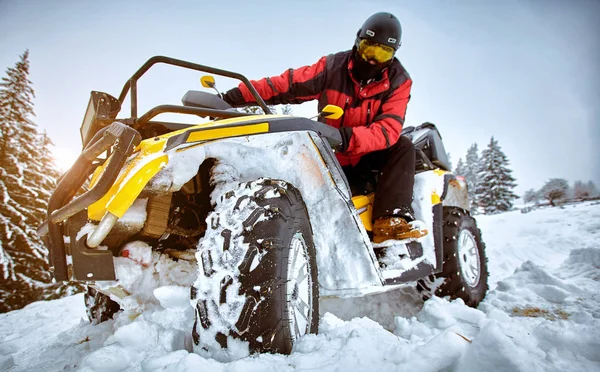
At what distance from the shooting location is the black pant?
8.24 feet

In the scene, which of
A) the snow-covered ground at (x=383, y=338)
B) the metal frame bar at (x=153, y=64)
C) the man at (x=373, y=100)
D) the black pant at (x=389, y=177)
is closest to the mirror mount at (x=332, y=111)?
the man at (x=373, y=100)

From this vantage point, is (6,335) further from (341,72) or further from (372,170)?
(341,72)

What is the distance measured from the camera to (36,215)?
9.95 metres

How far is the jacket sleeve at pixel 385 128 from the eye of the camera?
230cm

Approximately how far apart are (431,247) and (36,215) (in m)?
12.0

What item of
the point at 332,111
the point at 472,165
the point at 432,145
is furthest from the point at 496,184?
the point at 332,111

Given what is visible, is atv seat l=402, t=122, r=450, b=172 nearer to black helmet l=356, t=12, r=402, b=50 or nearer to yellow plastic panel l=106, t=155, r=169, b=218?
black helmet l=356, t=12, r=402, b=50

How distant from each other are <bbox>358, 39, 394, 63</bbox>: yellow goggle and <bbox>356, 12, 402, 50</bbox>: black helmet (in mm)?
34

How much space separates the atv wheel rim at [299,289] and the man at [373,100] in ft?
3.25

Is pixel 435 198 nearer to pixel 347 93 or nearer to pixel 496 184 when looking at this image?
pixel 347 93

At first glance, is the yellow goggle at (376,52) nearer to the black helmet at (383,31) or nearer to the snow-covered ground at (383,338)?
the black helmet at (383,31)

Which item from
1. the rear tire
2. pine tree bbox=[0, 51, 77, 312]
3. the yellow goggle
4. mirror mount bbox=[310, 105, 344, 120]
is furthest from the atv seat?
pine tree bbox=[0, 51, 77, 312]

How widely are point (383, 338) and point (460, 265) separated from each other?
6.82 ft

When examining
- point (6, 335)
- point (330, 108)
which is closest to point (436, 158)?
point (330, 108)
